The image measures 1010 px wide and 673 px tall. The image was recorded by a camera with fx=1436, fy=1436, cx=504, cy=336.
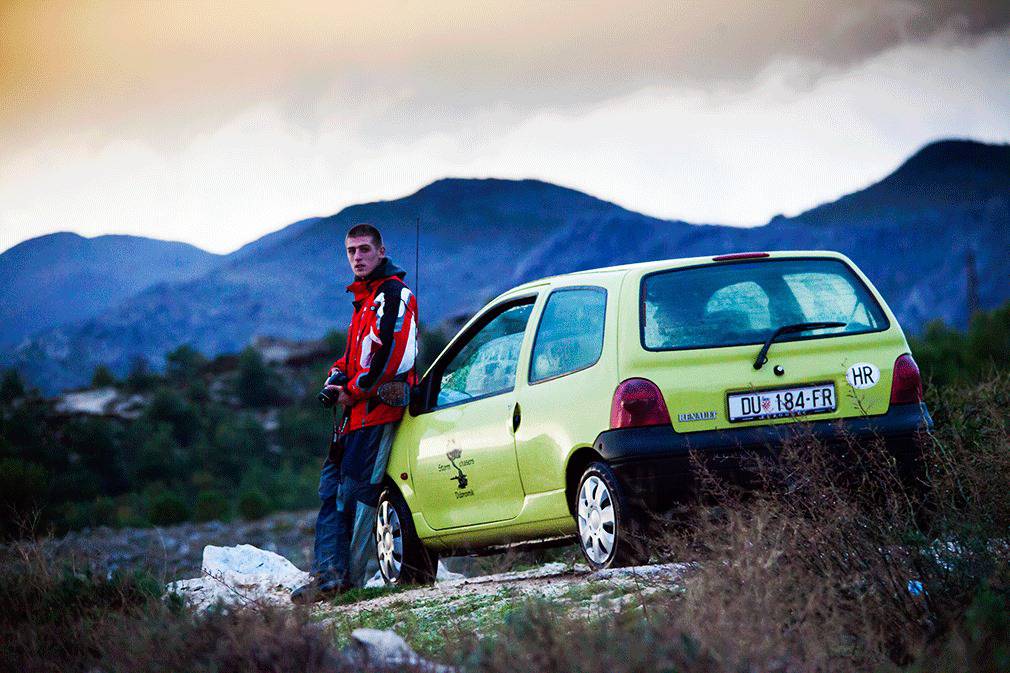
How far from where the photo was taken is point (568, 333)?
788 centimetres

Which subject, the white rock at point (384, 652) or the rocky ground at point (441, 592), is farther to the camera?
the rocky ground at point (441, 592)

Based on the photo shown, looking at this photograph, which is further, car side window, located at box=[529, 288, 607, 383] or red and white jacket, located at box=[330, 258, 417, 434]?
red and white jacket, located at box=[330, 258, 417, 434]

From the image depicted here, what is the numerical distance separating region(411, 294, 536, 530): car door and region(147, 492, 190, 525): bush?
30933 mm

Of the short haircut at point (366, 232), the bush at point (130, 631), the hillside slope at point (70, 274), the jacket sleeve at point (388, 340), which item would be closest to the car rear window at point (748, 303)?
the jacket sleeve at point (388, 340)

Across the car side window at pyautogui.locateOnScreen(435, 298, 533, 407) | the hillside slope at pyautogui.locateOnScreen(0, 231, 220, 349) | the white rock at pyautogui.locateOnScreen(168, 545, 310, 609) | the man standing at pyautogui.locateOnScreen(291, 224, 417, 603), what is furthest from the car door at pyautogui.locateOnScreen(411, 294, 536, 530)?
the hillside slope at pyautogui.locateOnScreen(0, 231, 220, 349)

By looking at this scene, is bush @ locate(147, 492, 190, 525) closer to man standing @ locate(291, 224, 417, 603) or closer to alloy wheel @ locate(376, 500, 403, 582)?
alloy wheel @ locate(376, 500, 403, 582)

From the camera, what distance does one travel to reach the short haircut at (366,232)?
9070mm

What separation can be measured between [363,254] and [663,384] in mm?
2642

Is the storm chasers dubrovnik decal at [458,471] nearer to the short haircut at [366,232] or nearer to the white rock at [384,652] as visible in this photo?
the short haircut at [366,232]

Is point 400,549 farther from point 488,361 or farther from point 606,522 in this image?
point 606,522

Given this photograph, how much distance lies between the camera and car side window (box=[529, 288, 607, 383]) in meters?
7.58

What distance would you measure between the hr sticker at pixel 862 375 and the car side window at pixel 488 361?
1933 mm

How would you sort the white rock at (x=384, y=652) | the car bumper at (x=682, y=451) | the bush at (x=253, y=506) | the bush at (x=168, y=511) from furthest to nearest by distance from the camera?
1. the bush at (x=253, y=506)
2. the bush at (x=168, y=511)
3. the car bumper at (x=682, y=451)
4. the white rock at (x=384, y=652)

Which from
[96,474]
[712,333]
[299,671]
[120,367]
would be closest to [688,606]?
[299,671]
